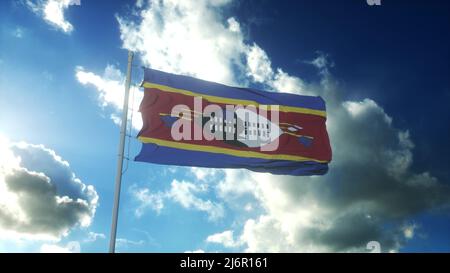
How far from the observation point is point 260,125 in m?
19.0

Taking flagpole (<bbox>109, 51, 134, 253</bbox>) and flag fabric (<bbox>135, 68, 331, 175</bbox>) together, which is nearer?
flagpole (<bbox>109, 51, 134, 253</bbox>)

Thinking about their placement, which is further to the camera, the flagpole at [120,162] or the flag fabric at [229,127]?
the flag fabric at [229,127]

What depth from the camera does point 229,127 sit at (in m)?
18.2

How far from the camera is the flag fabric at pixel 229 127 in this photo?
54.7 ft

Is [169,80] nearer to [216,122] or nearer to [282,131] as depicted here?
[216,122]

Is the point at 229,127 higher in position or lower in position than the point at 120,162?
higher

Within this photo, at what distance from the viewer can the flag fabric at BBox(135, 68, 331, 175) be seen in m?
16.7

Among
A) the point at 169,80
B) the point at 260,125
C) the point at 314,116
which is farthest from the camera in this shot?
the point at 314,116

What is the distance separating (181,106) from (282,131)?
4574mm

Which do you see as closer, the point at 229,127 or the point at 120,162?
the point at 120,162
